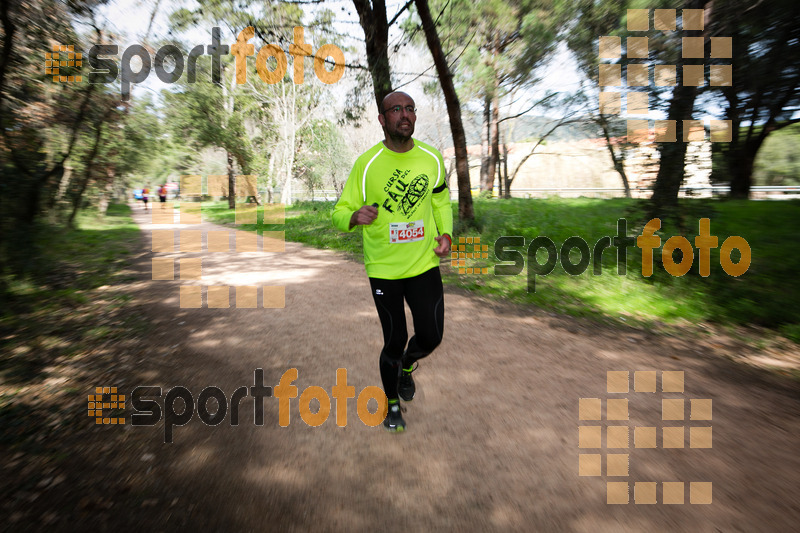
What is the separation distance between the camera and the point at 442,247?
10.4 ft

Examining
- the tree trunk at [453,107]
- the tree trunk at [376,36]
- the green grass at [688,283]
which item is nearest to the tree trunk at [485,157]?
the tree trunk at [453,107]

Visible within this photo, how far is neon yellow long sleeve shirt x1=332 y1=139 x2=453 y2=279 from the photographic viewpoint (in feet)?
9.94

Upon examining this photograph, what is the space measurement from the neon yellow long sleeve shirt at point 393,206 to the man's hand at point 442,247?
0.28 feet

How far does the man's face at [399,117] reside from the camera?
294 cm

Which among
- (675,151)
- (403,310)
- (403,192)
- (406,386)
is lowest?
(406,386)

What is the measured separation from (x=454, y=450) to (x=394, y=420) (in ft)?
1.78

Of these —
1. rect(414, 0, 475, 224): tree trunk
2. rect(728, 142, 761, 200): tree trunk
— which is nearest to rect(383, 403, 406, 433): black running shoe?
rect(728, 142, 761, 200): tree trunk

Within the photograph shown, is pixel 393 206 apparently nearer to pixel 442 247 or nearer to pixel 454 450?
pixel 442 247

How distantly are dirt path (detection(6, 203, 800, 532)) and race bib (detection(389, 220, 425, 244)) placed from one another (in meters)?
1.47

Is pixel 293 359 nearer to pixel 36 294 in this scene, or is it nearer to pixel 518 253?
pixel 36 294

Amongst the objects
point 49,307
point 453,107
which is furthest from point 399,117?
point 453,107

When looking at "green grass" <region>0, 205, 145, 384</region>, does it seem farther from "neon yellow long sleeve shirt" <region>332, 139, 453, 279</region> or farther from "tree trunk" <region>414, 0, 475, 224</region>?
"tree trunk" <region>414, 0, 475, 224</region>

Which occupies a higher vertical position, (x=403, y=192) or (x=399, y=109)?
(x=399, y=109)

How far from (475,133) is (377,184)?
28067 mm
